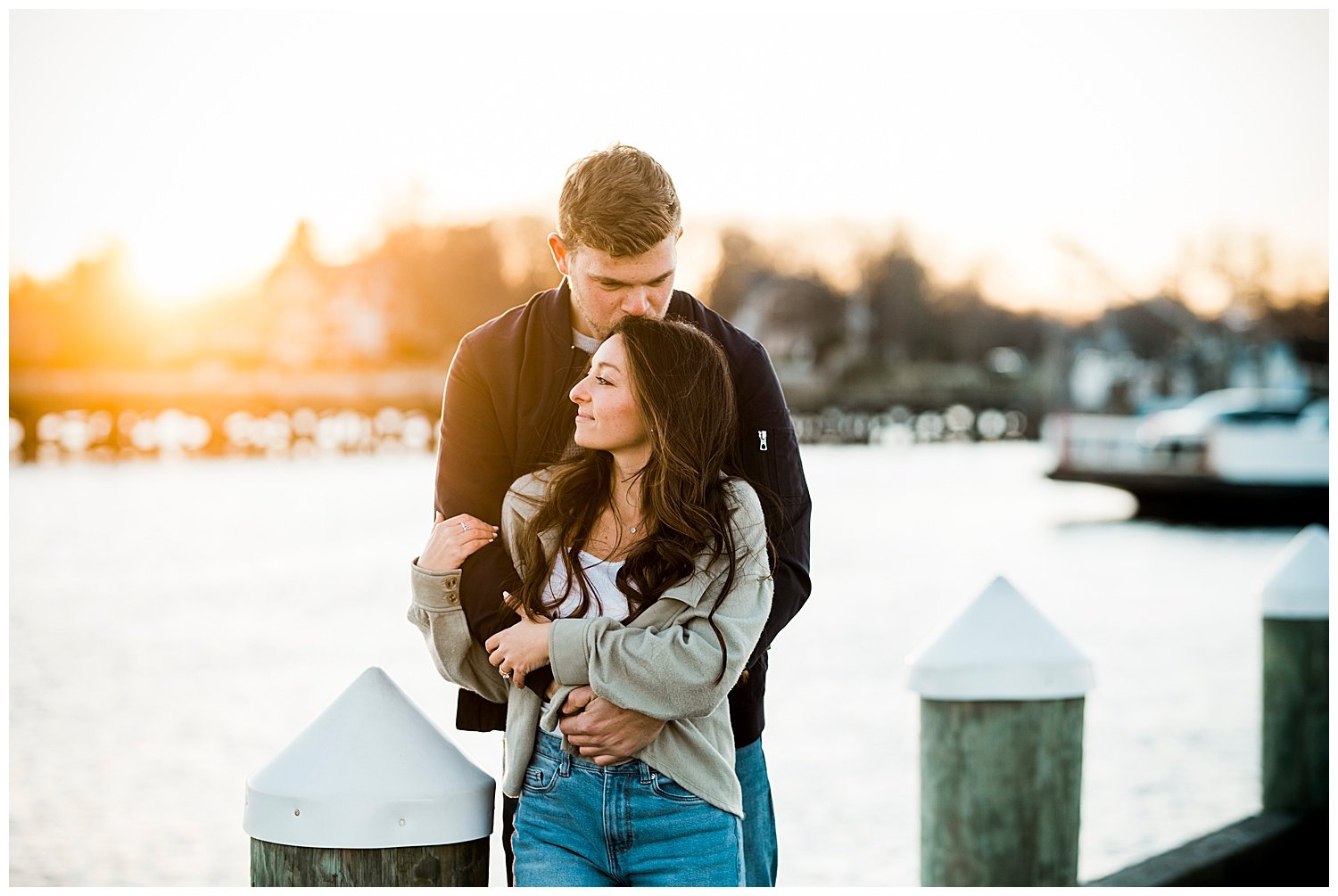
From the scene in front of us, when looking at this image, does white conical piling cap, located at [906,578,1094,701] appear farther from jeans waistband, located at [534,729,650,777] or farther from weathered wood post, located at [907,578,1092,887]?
jeans waistband, located at [534,729,650,777]

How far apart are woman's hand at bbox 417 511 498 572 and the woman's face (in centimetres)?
24

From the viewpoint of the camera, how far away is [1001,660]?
143 inches

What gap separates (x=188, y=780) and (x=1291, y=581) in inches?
269

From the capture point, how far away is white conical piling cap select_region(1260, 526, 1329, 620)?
5.33m

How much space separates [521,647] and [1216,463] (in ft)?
95.5

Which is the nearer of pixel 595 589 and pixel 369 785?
pixel 369 785

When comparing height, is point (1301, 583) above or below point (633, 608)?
below

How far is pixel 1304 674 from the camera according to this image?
17.9 ft

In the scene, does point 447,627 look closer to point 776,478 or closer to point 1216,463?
point 776,478

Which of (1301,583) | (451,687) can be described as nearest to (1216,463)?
(451,687)

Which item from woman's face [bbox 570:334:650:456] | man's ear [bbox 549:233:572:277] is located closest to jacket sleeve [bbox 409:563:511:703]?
woman's face [bbox 570:334:650:456]

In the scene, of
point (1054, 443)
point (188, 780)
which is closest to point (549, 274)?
point (1054, 443)

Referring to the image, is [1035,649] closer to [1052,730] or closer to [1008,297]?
[1052,730]

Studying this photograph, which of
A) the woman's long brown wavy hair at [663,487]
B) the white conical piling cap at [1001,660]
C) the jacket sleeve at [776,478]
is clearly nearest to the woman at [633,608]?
the woman's long brown wavy hair at [663,487]
